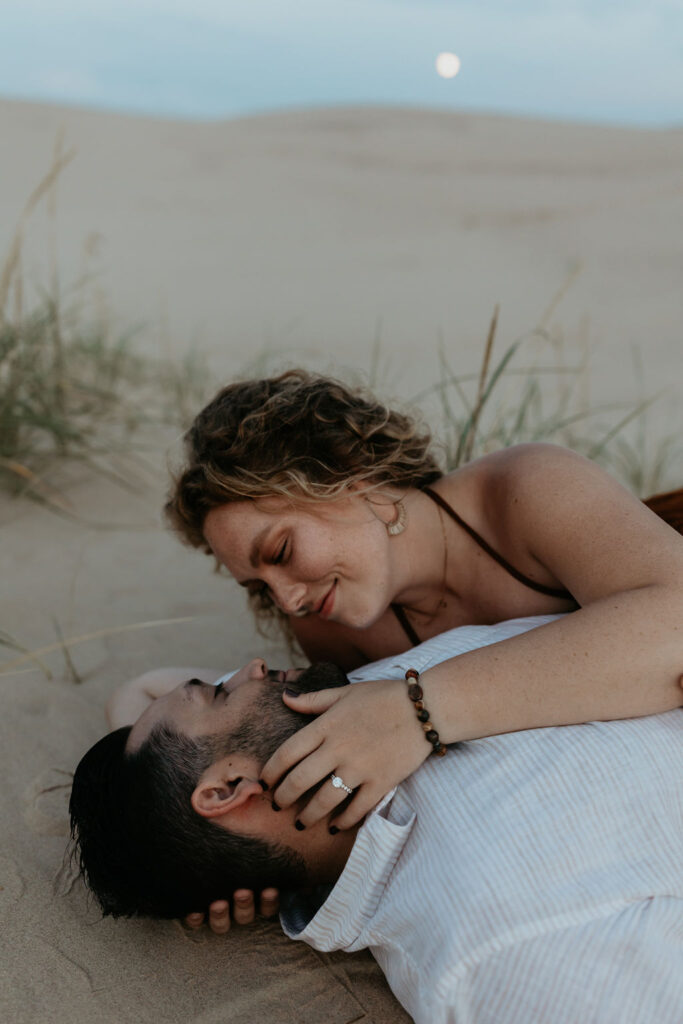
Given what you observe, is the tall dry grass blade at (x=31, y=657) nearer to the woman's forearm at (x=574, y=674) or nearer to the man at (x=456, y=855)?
the man at (x=456, y=855)

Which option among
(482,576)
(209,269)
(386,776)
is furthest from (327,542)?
(209,269)

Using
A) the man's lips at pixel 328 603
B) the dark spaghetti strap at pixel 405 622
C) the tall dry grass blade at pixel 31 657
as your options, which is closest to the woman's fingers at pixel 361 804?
the man's lips at pixel 328 603

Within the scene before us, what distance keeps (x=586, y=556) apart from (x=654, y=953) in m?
0.78

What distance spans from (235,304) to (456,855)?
29.8ft

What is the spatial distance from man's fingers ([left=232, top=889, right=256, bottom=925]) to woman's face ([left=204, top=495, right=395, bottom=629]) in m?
0.63

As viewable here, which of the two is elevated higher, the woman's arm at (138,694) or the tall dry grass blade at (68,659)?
the woman's arm at (138,694)

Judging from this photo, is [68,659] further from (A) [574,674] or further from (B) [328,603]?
(A) [574,674]

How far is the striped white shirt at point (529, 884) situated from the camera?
1.41 meters

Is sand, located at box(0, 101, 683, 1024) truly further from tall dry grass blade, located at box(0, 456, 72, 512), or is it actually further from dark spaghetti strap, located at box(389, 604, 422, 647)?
dark spaghetti strap, located at box(389, 604, 422, 647)

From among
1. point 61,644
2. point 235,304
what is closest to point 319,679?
point 61,644

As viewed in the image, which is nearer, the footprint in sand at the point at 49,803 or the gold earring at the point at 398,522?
the footprint in sand at the point at 49,803

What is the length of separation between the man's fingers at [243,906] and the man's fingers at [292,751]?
0.77 feet

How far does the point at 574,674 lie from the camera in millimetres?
1719

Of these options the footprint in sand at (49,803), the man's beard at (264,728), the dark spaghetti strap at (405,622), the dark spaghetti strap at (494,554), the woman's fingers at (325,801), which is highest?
the dark spaghetti strap at (494,554)
